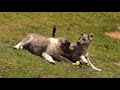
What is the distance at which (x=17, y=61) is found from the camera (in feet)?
58.6

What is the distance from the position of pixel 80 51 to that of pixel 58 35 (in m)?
6.96

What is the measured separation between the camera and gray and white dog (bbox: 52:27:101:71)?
65.9 ft

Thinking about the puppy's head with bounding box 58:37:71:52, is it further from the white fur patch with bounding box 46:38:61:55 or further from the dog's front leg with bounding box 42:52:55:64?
the dog's front leg with bounding box 42:52:55:64

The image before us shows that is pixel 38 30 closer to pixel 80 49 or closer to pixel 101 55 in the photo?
pixel 101 55

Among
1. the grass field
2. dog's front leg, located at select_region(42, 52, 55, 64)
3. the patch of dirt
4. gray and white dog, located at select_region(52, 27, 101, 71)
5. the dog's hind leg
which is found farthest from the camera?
the patch of dirt

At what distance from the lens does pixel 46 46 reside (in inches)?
800

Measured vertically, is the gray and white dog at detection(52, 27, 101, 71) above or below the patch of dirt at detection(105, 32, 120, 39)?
above

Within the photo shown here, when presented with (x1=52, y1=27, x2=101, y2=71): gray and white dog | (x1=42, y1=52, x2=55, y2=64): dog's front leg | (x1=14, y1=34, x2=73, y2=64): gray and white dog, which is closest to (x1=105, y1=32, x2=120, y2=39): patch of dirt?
(x1=52, y1=27, x2=101, y2=71): gray and white dog

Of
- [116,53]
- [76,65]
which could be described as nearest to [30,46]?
[76,65]

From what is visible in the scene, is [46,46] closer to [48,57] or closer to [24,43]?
[48,57]

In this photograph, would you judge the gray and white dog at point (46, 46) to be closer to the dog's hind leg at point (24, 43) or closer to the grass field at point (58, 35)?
the dog's hind leg at point (24, 43)

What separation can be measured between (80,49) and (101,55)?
185 inches

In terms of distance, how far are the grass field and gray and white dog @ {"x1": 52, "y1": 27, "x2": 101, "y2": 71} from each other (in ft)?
1.75

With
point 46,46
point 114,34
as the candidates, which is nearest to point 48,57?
point 46,46
